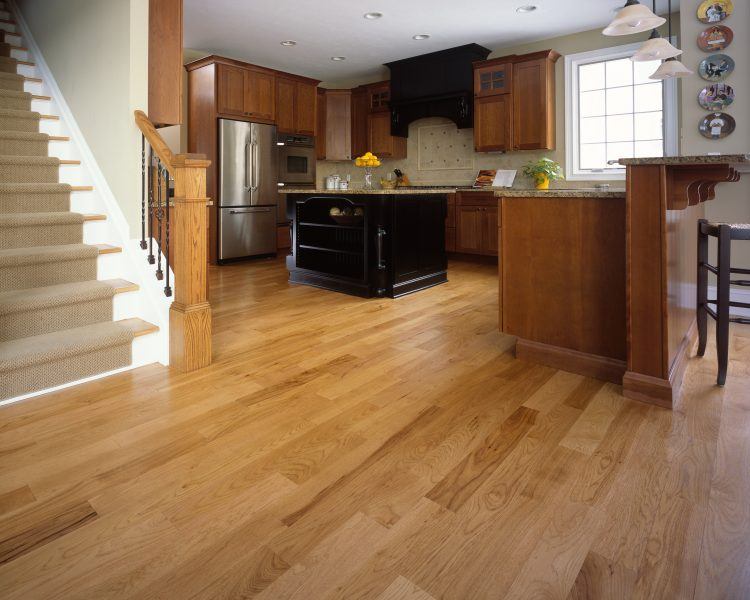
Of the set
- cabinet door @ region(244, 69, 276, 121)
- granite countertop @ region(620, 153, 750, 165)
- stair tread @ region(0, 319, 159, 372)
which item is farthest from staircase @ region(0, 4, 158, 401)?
cabinet door @ region(244, 69, 276, 121)

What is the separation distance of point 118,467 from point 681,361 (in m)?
2.35

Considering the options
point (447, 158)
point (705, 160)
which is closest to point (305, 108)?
point (447, 158)

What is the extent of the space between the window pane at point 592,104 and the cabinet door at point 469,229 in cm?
162

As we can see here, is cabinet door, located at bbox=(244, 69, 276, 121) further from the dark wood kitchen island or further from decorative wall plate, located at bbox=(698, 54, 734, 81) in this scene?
decorative wall plate, located at bbox=(698, 54, 734, 81)

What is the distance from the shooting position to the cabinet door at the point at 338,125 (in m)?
7.61

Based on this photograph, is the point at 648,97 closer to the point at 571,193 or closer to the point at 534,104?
the point at 534,104

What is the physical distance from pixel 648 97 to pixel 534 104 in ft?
3.85

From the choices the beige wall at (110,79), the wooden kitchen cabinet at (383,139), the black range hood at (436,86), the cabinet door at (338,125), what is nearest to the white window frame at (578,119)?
the black range hood at (436,86)

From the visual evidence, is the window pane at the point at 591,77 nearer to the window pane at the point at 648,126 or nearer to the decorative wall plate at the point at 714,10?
the window pane at the point at 648,126

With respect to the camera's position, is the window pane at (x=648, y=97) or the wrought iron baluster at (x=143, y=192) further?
the window pane at (x=648, y=97)

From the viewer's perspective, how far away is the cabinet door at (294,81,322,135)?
6.86m

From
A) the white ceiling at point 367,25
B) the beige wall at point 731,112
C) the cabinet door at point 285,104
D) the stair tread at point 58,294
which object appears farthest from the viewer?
the cabinet door at point 285,104

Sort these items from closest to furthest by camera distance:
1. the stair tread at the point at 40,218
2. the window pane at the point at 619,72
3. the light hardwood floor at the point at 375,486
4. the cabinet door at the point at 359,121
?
the light hardwood floor at the point at 375,486, the stair tread at the point at 40,218, the window pane at the point at 619,72, the cabinet door at the point at 359,121

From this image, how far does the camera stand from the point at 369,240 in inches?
164
